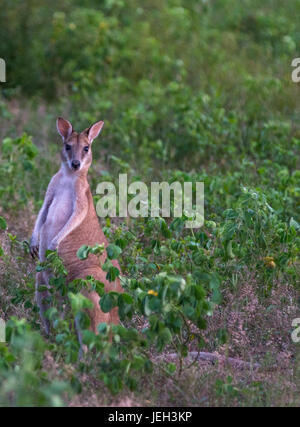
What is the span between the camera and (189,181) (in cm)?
642

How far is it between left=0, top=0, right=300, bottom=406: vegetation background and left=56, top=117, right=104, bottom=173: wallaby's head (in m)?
0.51

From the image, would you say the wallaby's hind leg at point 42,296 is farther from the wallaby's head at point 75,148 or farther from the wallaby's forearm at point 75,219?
the wallaby's head at point 75,148

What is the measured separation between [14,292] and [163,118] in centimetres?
369

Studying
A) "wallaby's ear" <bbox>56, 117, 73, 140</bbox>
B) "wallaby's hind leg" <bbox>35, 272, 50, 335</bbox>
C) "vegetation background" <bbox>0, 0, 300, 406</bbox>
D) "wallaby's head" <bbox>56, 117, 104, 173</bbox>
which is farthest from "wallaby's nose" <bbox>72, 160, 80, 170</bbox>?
"wallaby's hind leg" <bbox>35, 272, 50, 335</bbox>

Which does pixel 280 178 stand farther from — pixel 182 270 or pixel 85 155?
pixel 182 270

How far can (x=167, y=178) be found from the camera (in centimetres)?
682

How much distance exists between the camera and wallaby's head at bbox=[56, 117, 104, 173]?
206 inches

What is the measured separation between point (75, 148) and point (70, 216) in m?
0.49

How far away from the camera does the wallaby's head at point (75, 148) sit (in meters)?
5.24
